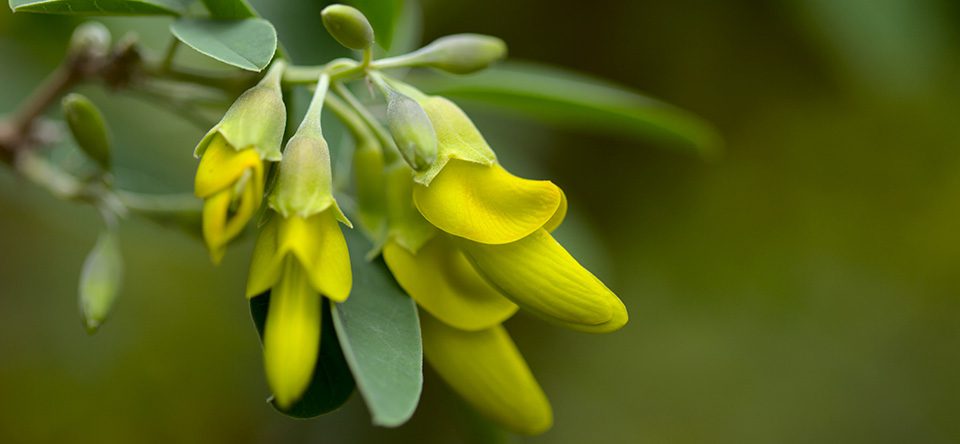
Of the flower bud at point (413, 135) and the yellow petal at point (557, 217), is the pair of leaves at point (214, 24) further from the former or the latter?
the yellow petal at point (557, 217)

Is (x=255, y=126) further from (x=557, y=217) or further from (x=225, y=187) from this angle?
(x=557, y=217)

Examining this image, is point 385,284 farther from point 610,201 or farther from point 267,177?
point 610,201

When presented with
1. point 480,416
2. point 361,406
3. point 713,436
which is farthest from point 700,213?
point 480,416

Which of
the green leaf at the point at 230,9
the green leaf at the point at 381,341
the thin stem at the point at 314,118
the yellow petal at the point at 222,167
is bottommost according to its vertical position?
the green leaf at the point at 381,341

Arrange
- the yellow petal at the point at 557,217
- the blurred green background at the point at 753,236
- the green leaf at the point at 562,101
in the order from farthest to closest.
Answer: the blurred green background at the point at 753,236 → the green leaf at the point at 562,101 → the yellow petal at the point at 557,217

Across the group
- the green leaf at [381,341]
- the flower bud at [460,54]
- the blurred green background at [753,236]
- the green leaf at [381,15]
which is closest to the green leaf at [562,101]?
the green leaf at [381,15]

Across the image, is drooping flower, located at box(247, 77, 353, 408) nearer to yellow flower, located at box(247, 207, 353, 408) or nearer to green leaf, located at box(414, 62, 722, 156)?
yellow flower, located at box(247, 207, 353, 408)

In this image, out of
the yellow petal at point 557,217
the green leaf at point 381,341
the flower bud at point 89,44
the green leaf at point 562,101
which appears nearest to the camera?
the green leaf at point 381,341
